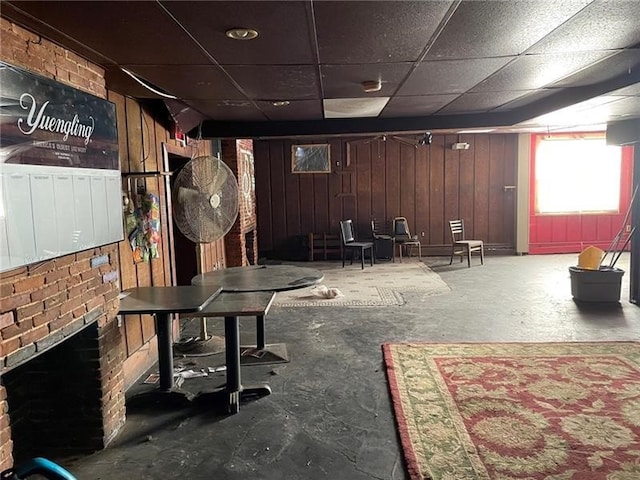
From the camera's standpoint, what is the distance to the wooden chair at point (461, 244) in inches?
313

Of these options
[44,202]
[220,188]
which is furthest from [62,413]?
[220,188]

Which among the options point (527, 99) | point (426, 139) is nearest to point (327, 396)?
point (527, 99)

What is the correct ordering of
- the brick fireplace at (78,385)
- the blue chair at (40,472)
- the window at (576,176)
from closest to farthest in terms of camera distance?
the blue chair at (40,472) → the brick fireplace at (78,385) → the window at (576,176)

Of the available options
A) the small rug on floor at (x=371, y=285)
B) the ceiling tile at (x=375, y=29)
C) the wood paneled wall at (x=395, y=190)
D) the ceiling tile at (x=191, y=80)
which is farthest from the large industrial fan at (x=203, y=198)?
the wood paneled wall at (x=395, y=190)

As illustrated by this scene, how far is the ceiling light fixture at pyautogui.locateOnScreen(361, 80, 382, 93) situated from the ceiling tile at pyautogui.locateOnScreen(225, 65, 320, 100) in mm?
321

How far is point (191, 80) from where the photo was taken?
9.97 feet

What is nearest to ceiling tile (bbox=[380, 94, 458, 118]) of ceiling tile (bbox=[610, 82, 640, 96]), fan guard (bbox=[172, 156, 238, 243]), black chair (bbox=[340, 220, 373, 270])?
ceiling tile (bbox=[610, 82, 640, 96])

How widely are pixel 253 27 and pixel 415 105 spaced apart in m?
2.31

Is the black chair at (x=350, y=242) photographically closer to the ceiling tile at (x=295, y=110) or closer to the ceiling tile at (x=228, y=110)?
the ceiling tile at (x=295, y=110)

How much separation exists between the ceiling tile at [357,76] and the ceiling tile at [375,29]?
0.13m

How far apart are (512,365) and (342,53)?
252 cm

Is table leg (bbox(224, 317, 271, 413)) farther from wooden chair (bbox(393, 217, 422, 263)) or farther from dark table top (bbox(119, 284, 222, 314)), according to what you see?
wooden chair (bbox(393, 217, 422, 263))

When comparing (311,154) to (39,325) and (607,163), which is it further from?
(39,325)

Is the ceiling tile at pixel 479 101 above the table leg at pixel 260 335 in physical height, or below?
above
